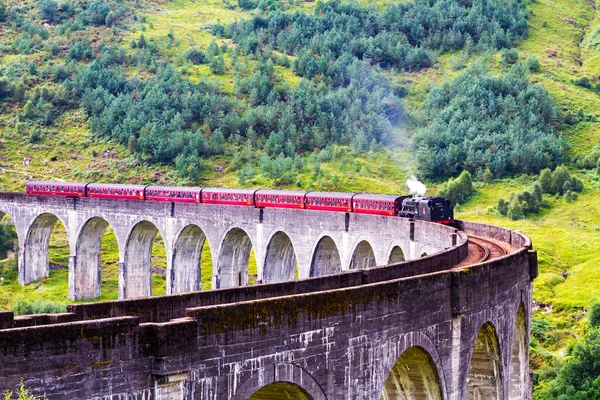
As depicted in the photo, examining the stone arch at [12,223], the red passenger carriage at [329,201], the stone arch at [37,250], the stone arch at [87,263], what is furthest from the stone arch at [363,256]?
the stone arch at [12,223]

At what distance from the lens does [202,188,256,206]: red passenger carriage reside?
2071 inches

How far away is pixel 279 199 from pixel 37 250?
22.5 metres

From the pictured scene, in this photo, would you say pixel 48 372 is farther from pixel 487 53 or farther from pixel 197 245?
pixel 487 53

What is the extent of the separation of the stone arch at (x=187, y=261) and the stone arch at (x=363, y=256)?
44.5 feet

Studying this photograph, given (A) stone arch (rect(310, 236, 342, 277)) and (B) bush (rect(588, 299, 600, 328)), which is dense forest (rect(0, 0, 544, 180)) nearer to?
(B) bush (rect(588, 299, 600, 328))

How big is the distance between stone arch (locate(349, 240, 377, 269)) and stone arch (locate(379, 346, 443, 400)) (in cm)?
2184

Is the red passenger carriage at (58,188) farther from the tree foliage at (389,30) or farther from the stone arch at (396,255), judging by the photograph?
the tree foliage at (389,30)

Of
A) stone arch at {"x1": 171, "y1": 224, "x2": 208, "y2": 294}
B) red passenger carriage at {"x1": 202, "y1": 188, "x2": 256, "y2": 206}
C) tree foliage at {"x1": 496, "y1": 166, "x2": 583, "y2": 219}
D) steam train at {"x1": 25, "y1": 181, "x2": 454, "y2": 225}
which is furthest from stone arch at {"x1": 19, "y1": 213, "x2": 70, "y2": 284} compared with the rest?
tree foliage at {"x1": 496, "y1": 166, "x2": 583, "y2": 219}

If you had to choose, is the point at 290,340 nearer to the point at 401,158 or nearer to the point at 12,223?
the point at 12,223

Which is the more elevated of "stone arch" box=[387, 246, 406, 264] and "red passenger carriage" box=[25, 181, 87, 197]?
"red passenger carriage" box=[25, 181, 87, 197]

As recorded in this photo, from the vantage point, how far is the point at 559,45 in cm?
12012

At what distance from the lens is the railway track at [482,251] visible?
91.3 feet

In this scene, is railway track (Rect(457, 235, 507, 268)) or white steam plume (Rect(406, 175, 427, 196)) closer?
railway track (Rect(457, 235, 507, 268))

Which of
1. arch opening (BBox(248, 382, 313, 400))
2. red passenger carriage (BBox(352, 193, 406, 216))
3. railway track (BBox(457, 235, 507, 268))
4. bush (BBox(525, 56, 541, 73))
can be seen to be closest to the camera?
arch opening (BBox(248, 382, 313, 400))
